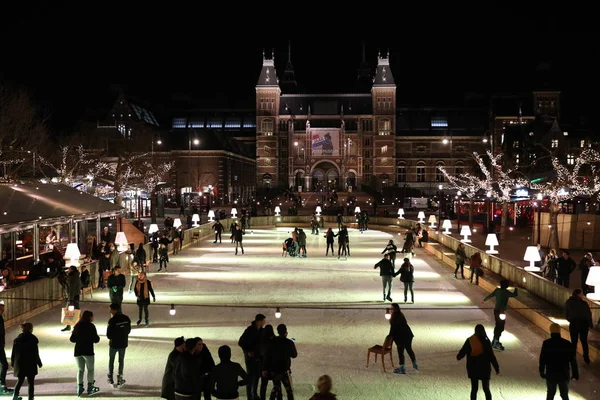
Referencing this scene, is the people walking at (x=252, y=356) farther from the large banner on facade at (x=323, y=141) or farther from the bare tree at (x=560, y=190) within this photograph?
the large banner on facade at (x=323, y=141)

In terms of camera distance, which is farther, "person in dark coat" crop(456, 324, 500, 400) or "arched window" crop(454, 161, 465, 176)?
"arched window" crop(454, 161, 465, 176)

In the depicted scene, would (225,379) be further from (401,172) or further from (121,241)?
(401,172)

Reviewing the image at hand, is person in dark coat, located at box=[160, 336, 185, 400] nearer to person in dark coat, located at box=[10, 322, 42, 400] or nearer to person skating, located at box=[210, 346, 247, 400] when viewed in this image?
person skating, located at box=[210, 346, 247, 400]

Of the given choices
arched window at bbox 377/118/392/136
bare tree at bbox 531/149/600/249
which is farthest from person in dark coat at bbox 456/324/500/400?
arched window at bbox 377/118/392/136

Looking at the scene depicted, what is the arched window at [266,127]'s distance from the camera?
97.2m

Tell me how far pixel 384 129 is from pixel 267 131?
17193 millimetres

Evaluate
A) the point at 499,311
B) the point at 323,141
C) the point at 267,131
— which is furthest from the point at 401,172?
the point at 499,311

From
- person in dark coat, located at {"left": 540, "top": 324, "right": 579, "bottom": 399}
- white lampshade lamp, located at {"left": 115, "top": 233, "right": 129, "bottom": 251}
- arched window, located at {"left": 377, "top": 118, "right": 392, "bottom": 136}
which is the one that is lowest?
person in dark coat, located at {"left": 540, "top": 324, "right": 579, "bottom": 399}

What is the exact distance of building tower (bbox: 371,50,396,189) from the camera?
313ft

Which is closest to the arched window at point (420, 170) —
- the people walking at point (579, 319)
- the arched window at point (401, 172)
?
the arched window at point (401, 172)

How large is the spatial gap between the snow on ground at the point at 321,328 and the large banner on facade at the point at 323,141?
2861 inches

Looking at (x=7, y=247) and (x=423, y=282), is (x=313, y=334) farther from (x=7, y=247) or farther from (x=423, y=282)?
(x=7, y=247)


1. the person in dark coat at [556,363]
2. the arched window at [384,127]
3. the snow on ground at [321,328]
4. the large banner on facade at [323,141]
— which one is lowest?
the snow on ground at [321,328]

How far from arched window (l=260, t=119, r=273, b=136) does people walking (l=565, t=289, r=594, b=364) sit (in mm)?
87883
